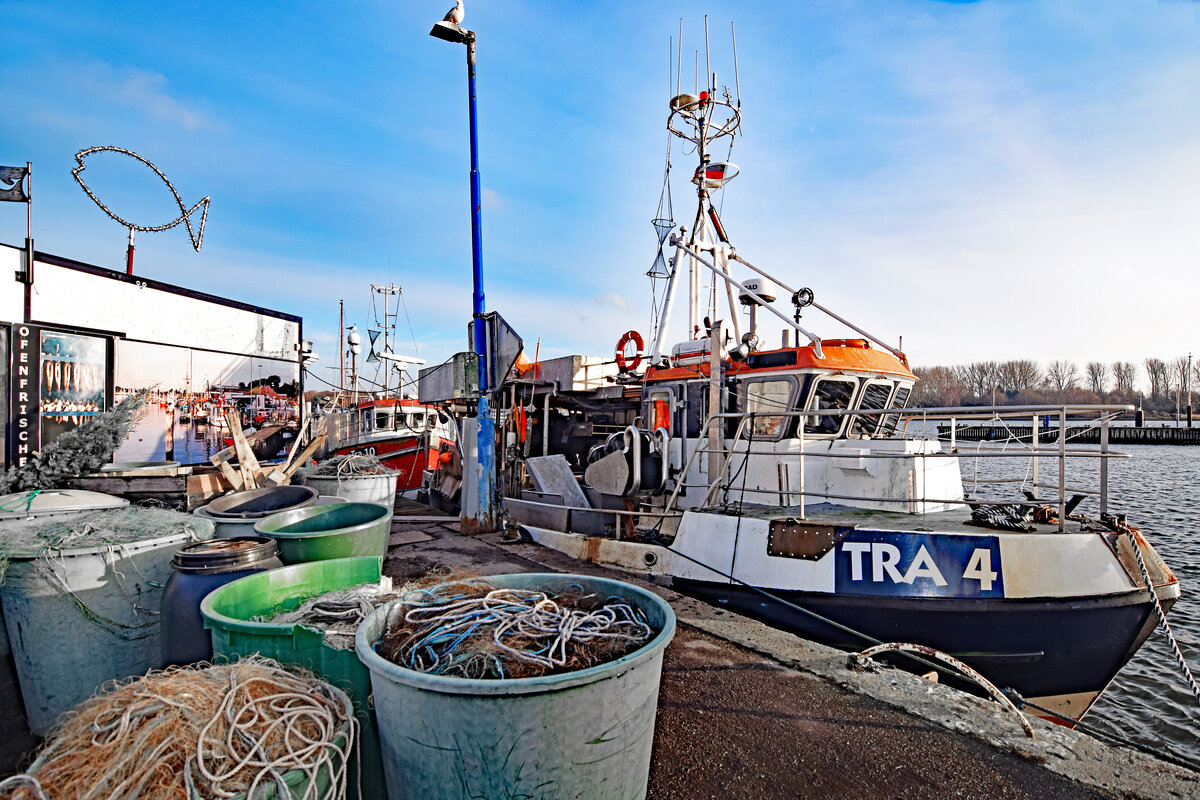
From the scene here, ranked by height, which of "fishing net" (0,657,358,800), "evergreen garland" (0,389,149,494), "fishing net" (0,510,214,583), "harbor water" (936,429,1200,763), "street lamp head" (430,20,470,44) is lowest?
"harbor water" (936,429,1200,763)

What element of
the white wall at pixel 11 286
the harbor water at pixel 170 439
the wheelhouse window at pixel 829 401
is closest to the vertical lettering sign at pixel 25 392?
the white wall at pixel 11 286

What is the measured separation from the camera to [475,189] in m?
8.70

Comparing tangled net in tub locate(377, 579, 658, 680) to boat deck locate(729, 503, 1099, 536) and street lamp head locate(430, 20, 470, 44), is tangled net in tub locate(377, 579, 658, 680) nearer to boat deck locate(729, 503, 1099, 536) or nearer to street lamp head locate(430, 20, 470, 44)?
boat deck locate(729, 503, 1099, 536)

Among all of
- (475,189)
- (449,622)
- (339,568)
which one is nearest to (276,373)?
(475,189)

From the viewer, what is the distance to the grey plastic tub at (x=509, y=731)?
181 cm

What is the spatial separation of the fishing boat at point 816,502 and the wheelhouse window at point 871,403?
23mm

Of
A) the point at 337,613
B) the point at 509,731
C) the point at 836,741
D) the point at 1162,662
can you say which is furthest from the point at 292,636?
the point at 1162,662

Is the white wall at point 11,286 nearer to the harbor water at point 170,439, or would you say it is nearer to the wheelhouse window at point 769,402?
the harbor water at point 170,439

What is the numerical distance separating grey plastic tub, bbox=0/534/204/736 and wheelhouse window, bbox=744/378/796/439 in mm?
5573

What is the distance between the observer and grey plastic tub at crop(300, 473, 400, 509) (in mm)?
7878

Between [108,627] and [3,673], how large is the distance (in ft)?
4.41

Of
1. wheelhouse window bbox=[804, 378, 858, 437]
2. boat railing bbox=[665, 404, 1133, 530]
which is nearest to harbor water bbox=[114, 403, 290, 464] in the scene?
boat railing bbox=[665, 404, 1133, 530]

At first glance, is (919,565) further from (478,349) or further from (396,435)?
(396,435)

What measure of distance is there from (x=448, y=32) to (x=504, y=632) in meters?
8.14
